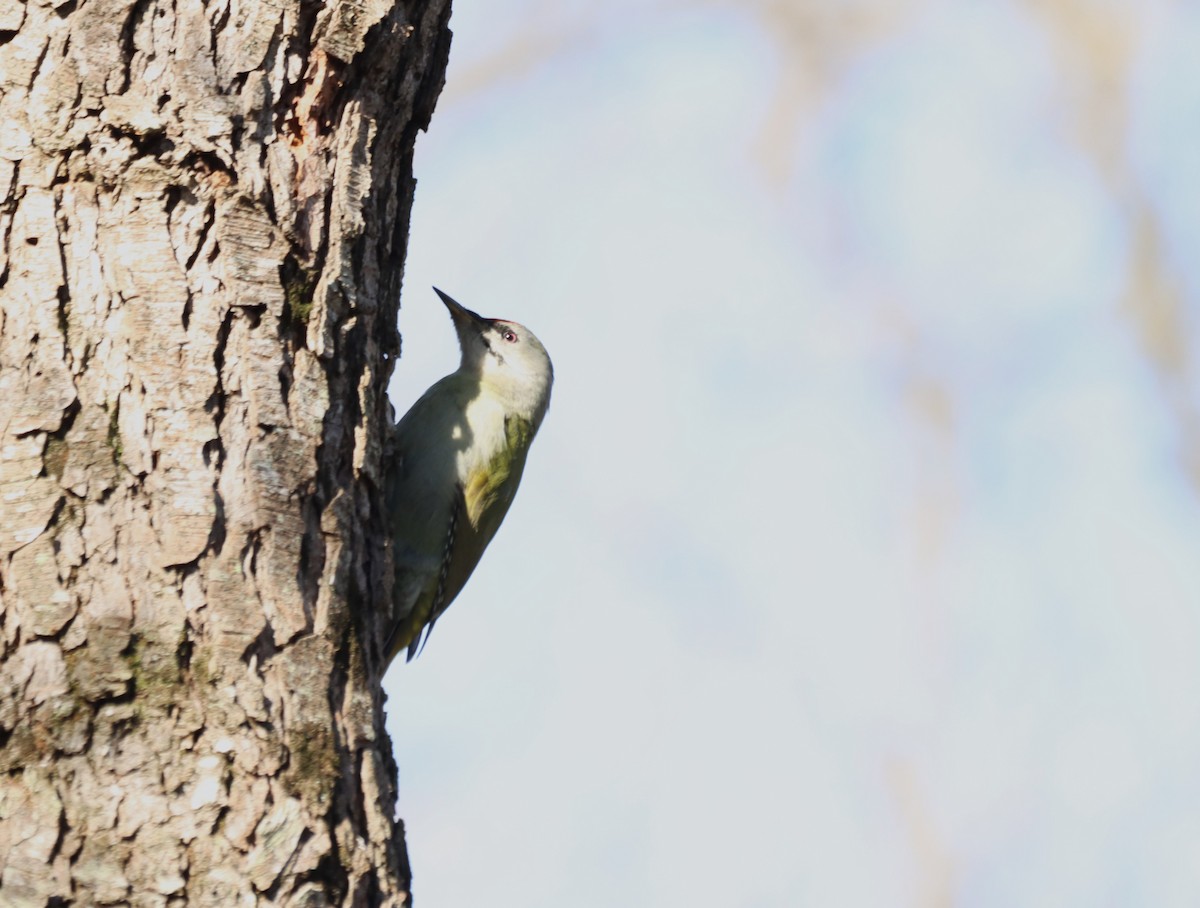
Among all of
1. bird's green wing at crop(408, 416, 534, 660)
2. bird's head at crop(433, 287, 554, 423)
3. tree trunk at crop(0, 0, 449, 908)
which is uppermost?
bird's head at crop(433, 287, 554, 423)

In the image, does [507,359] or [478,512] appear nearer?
[478,512]

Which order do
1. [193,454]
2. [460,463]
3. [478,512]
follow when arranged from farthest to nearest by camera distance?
[478,512], [460,463], [193,454]

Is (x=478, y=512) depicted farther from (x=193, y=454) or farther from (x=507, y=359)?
(x=193, y=454)

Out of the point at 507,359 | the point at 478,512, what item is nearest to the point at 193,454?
the point at 478,512

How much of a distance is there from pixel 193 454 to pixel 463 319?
12.5 feet

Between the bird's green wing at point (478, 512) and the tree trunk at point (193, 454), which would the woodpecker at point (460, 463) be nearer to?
the bird's green wing at point (478, 512)

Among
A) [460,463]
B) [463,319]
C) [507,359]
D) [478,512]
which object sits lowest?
[478,512]

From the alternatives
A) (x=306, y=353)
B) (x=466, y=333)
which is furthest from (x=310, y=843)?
(x=466, y=333)

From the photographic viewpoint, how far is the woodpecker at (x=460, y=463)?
562cm

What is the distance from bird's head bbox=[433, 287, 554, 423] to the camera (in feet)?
21.1

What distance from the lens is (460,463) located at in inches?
228

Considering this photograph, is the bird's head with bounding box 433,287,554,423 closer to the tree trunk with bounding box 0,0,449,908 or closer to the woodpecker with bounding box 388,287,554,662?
the woodpecker with bounding box 388,287,554,662

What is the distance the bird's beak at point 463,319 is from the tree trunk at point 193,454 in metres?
3.14

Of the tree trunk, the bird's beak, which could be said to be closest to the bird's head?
the bird's beak
